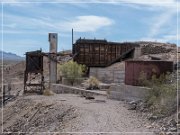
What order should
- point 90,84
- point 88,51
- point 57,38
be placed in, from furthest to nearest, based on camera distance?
point 88,51 < point 57,38 < point 90,84

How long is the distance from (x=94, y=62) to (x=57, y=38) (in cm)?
709

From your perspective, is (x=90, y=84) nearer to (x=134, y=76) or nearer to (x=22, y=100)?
(x=22, y=100)

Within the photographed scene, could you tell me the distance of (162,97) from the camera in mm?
19047

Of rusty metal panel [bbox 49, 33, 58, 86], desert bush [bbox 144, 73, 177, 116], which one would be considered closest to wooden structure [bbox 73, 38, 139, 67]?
rusty metal panel [bbox 49, 33, 58, 86]

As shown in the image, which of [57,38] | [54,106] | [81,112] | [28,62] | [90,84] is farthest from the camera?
[57,38]

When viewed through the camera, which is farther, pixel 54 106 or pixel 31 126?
pixel 54 106

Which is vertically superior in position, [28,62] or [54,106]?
[28,62]

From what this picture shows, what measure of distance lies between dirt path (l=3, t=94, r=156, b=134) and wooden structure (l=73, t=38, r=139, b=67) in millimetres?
18679

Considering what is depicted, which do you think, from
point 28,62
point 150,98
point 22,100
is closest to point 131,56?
point 28,62

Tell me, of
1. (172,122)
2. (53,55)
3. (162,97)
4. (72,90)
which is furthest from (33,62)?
(172,122)

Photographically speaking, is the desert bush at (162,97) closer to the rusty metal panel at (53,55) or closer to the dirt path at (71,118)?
the dirt path at (71,118)

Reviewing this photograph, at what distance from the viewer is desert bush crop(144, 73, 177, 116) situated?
17.4 metres

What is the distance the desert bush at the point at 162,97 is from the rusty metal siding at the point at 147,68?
64.1 inches

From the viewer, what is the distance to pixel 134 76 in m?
25.8
